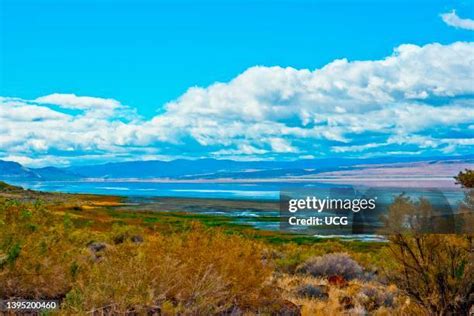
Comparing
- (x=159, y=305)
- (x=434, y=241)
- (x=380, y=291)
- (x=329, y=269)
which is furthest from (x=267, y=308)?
(x=329, y=269)

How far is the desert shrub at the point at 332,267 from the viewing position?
2145 cm

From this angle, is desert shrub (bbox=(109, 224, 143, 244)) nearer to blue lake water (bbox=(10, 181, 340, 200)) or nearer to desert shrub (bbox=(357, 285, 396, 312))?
blue lake water (bbox=(10, 181, 340, 200))

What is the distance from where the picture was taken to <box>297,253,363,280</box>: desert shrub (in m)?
21.5

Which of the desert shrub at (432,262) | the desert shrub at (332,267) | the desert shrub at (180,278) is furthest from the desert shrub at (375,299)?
the desert shrub at (332,267)

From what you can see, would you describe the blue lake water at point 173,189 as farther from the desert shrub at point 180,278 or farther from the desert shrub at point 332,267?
the desert shrub at point 180,278

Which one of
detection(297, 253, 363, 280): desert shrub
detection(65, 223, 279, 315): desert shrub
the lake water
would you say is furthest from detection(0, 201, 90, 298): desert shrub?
detection(297, 253, 363, 280): desert shrub

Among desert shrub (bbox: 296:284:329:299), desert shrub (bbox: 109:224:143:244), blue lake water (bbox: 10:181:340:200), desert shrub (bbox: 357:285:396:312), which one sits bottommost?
desert shrub (bbox: 357:285:396:312)

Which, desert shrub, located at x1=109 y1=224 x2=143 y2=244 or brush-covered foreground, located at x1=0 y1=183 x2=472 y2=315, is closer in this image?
brush-covered foreground, located at x1=0 y1=183 x2=472 y2=315

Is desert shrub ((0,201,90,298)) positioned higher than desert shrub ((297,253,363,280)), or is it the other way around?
desert shrub ((0,201,90,298))

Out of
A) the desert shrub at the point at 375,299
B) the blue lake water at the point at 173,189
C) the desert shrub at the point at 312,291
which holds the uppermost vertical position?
the blue lake water at the point at 173,189

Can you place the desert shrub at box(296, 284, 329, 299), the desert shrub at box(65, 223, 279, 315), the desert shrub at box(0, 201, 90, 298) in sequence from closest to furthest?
the desert shrub at box(65, 223, 279, 315) < the desert shrub at box(0, 201, 90, 298) < the desert shrub at box(296, 284, 329, 299)

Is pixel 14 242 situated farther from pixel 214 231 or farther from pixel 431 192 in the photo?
pixel 431 192

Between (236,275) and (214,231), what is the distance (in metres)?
1.48

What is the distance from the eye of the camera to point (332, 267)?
2175 cm
